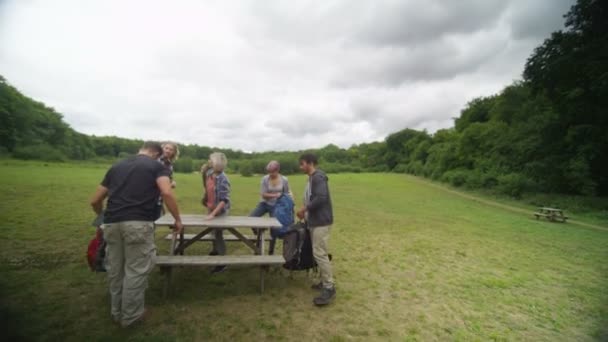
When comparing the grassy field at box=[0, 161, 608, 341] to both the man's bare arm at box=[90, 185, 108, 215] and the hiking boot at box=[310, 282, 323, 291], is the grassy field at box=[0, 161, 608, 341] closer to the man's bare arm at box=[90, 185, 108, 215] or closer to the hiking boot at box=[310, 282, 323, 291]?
the hiking boot at box=[310, 282, 323, 291]

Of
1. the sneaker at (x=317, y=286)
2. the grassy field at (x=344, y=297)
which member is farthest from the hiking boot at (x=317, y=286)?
the grassy field at (x=344, y=297)

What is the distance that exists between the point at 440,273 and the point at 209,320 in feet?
16.3

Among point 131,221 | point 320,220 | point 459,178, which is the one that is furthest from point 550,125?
point 131,221

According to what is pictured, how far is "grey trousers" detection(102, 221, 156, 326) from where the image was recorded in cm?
286

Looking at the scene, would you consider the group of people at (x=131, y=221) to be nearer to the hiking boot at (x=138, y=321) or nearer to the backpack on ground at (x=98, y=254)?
the hiking boot at (x=138, y=321)

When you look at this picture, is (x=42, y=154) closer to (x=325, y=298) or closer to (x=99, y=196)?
(x=99, y=196)

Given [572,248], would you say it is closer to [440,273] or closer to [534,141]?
[440,273]

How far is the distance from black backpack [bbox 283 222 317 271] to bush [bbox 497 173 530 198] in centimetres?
2624

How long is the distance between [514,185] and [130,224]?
29.4 metres

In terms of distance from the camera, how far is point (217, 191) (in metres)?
4.65

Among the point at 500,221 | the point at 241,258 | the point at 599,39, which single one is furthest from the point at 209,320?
the point at 599,39

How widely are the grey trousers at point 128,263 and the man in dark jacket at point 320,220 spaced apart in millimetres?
2260

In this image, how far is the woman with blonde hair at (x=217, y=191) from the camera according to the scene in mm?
4602

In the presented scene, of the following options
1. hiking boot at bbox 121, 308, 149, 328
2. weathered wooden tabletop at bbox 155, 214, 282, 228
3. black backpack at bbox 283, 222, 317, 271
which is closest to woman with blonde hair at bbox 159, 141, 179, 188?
weathered wooden tabletop at bbox 155, 214, 282, 228
